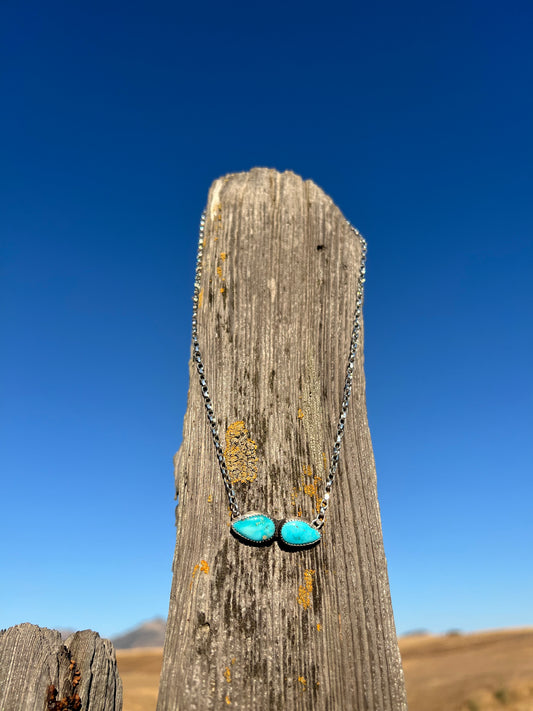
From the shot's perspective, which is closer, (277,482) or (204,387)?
(277,482)

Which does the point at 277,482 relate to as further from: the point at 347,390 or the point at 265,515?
the point at 347,390

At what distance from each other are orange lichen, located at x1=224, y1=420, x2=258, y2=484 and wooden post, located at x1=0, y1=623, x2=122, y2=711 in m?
0.76

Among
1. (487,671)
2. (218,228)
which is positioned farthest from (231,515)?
(487,671)

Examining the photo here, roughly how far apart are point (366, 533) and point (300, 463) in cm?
34

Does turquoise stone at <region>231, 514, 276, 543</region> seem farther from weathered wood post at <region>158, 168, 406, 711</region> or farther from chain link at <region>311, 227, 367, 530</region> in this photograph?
chain link at <region>311, 227, 367, 530</region>

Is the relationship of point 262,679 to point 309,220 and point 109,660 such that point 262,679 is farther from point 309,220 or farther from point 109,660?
point 309,220

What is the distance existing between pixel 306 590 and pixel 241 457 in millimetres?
491

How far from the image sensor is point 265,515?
71.8 inches

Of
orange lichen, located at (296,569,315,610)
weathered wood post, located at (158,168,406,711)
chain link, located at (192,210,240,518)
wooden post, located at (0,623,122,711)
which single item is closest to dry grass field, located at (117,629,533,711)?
wooden post, located at (0,623,122,711)

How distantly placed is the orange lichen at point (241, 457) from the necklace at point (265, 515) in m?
0.02

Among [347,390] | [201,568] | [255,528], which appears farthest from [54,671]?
[347,390]

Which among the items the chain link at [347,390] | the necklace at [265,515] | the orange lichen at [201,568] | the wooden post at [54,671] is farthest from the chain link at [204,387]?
the wooden post at [54,671]

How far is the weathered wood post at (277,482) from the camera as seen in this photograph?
1.68 meters

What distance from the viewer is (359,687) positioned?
67.4 inches
